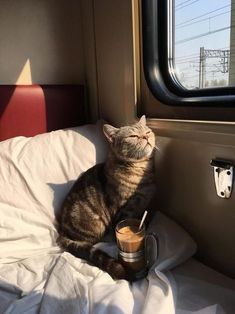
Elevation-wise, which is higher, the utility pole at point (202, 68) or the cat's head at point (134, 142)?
the utility pole at point (202, 68)

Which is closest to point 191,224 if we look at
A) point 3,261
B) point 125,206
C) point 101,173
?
point 125,206

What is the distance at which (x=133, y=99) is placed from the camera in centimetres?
121

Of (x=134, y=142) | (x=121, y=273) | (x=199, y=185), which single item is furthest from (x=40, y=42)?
(x=121, y=273)

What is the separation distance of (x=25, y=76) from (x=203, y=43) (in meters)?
0.84

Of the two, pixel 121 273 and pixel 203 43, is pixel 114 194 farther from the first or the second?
pixel 203 43

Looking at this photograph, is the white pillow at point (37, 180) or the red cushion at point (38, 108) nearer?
the white pillow at point (37, 180)

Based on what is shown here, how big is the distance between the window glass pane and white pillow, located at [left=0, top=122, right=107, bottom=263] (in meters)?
0.47

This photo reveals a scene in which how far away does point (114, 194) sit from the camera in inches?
41.9

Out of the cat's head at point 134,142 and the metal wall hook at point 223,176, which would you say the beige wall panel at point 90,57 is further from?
the metal wall hook at point 223,176

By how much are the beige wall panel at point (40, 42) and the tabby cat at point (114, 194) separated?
585 mm

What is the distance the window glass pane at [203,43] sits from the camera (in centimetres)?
Answer: 91

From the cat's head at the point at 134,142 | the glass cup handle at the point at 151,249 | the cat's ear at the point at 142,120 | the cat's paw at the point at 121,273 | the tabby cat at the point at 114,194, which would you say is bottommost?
the cat's paw at the point at 121,273

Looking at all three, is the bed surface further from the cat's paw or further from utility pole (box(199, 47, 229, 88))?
utility pole (box(199, 47, 229, 88))

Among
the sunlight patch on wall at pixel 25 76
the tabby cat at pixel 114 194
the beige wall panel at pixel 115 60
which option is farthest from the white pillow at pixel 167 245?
the sunlight patch on wall at pixel 25 76
